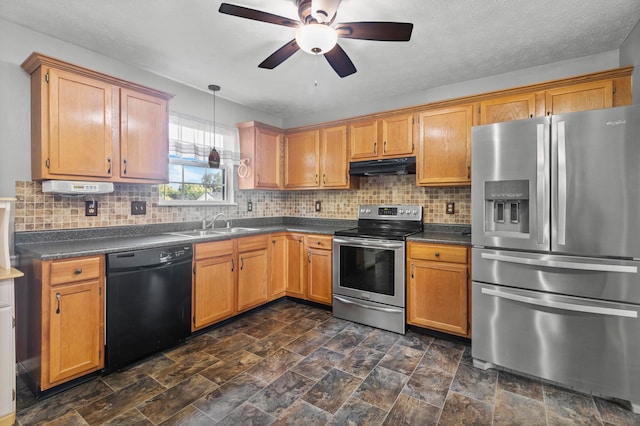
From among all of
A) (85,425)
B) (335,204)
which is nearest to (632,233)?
(335,204)

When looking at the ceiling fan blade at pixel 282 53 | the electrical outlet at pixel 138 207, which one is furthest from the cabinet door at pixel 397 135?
the electrical outlet at pixel 138 207

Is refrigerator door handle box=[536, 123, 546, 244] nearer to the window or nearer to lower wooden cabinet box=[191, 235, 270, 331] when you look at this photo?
lower wooden cabinet box=[191, 235, 270, 331]

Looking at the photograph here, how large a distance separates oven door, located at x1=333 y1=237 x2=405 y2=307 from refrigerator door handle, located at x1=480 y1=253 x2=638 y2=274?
33.2 inches

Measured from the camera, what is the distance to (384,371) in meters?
2.24

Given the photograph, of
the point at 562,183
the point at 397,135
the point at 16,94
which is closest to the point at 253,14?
the point at 16,94

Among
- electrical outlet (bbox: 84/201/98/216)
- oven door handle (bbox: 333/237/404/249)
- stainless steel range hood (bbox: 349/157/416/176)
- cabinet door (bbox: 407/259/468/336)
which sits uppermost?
stainless steel range hood (bbox: 349/157/416/176)

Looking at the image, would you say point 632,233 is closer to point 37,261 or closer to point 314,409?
point 314,409

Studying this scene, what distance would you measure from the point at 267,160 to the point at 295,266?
1.41 m

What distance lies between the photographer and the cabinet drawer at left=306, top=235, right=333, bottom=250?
3.41 meters

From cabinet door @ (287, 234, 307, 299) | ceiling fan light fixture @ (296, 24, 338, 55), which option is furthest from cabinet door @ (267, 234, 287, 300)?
ceiling fan light fixture @ (296, 24, 338, 55)

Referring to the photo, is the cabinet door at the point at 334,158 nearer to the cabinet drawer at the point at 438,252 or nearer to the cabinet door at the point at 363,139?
the cabinet door at the point at 363,139

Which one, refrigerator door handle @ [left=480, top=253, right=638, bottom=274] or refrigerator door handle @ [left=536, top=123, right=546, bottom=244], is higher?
refrigerator door handle @ [left=536, top=123, right=546, bottom=244]

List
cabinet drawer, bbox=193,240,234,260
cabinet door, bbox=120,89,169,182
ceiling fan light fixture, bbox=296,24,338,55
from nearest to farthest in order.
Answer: ceiling fan light fixture, bbox=296,24,338,55 < cabinet door, bbox=120,89,169,182 < cabinet drawer, bbox=193,240,234,260

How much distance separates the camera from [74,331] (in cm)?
198
